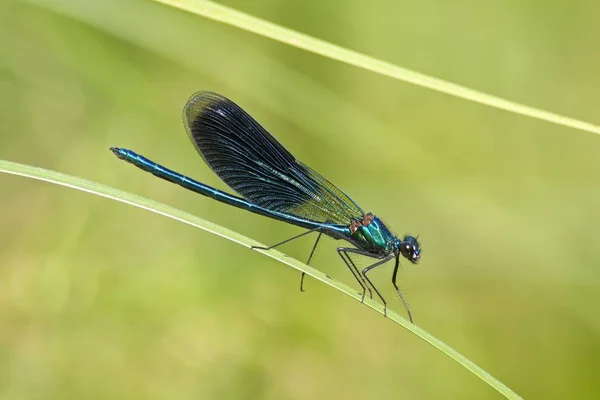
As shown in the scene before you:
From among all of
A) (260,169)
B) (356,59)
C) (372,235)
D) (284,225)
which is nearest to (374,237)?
(372,235)

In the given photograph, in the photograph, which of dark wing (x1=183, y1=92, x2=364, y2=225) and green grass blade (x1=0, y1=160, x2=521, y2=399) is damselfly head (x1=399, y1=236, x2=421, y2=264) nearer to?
dark wing (x1=183, y1=92, x2=364, y2=225)

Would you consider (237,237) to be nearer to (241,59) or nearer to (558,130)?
(241,59)

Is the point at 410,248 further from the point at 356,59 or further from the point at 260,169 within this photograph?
the point at 356,59

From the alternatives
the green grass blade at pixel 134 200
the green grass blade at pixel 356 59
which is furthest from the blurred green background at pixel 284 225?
the green grass blade at pixel 356 59

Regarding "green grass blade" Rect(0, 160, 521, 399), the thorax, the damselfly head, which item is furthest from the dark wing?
"green grass blade" Rect(0, 160, 521, 399)

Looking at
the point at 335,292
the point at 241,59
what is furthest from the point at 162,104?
the point at 335,292

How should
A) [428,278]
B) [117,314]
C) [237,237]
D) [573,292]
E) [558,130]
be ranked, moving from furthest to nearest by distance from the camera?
[558,130], [428,278], [573,292], [117,314], [237,237]
